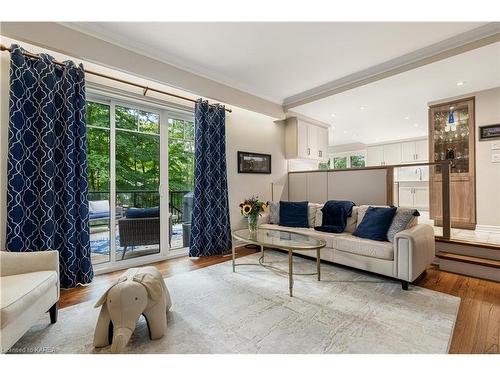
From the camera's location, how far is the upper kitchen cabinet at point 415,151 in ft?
24.2

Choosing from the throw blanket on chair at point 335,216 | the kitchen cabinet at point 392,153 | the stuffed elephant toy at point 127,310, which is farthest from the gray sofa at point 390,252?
the kitchen cabinet at point 392,153

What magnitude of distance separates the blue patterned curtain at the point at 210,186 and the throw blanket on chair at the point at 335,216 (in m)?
1.58

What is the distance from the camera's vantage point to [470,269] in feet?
9.31

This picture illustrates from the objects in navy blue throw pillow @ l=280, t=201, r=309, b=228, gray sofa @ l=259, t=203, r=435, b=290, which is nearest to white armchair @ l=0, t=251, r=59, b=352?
gray sofa @ l=259, t=203, r=435, b=290

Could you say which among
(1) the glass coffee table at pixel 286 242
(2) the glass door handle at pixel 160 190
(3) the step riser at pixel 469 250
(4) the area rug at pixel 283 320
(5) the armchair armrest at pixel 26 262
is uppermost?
(2) the glass door handle at pixel 160 190

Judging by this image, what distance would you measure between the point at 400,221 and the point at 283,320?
191cm

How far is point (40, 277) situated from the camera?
1718mm

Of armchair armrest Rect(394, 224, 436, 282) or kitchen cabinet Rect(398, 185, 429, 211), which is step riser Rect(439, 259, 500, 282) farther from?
kitchen cabinet Rect(398, 185, 429, 211)

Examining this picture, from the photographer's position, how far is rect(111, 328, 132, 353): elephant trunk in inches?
57.9

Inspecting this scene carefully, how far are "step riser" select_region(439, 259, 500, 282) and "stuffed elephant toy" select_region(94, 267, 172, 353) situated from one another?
3.43m

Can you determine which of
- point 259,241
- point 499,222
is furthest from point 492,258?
point 259,241

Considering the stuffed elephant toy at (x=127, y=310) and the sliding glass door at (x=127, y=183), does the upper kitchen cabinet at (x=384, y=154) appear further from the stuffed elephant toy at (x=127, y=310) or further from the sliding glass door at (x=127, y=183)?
the stuffed elephant toy at (x=127, y=310)
